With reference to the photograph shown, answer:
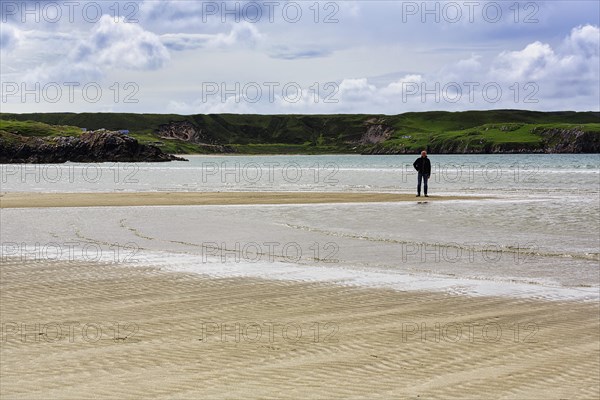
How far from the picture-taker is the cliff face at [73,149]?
16438cm

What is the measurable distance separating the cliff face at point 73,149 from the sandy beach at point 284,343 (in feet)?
526

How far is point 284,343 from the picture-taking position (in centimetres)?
909

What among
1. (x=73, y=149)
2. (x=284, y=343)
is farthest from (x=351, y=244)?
(x=73, y=149)

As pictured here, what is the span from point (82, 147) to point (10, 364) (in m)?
169

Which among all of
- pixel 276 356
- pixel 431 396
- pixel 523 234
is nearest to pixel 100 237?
pixel 523 234

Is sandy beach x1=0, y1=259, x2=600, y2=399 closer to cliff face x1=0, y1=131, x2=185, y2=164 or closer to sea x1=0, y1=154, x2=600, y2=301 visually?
sea x1=0, y1=154, x2=600, y2=301

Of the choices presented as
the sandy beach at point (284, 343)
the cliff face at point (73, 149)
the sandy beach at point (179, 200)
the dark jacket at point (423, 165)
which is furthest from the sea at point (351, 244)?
the cliff face at point (73, 149)

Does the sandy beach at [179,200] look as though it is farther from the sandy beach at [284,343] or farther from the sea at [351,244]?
the sandy beach at [284,343]

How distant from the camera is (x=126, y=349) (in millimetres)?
8750

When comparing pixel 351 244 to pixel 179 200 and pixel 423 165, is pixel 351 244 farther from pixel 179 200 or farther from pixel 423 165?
pixel 423 165

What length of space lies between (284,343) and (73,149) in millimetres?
167754

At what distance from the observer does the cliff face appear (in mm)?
164375

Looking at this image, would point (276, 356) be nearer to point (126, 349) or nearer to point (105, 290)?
point (126, 349)

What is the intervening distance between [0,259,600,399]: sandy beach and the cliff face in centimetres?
16031
